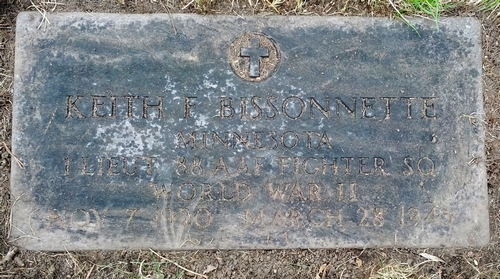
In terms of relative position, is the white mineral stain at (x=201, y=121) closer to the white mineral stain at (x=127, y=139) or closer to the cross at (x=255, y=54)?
the white mineral stain at (x=127, y=139)

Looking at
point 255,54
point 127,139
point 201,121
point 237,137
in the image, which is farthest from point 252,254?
point 255,54

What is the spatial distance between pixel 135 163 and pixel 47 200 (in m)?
0.42

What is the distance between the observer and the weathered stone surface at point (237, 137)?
2176 millimetres

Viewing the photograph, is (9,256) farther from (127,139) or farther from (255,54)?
(255,54)

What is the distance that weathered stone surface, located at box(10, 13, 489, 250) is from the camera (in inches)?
85.7

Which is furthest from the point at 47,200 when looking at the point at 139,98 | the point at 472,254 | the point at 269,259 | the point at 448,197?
the point at 472,254

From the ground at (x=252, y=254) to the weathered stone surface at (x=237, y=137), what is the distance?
67 mm

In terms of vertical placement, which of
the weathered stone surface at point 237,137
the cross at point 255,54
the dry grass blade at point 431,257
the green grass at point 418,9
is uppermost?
the green grass at point 418,9

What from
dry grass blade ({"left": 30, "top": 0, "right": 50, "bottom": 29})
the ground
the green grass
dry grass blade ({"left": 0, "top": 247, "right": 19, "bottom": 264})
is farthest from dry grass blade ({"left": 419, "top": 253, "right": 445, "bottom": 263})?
dry grass blade ({"left": 30, "top": 0, "right": 50, "bottom": 29})

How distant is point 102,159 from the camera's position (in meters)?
2.18

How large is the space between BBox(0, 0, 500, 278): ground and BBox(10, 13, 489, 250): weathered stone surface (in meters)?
0.07

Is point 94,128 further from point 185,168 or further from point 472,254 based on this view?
point 472,254

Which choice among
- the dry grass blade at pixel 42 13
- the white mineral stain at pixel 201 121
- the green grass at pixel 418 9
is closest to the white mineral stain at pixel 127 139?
the white mineral stain at pixel 201 121

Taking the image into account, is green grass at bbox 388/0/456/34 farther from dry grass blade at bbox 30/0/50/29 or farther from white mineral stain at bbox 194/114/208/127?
dry grass blade at bbox 30/0/50/29
